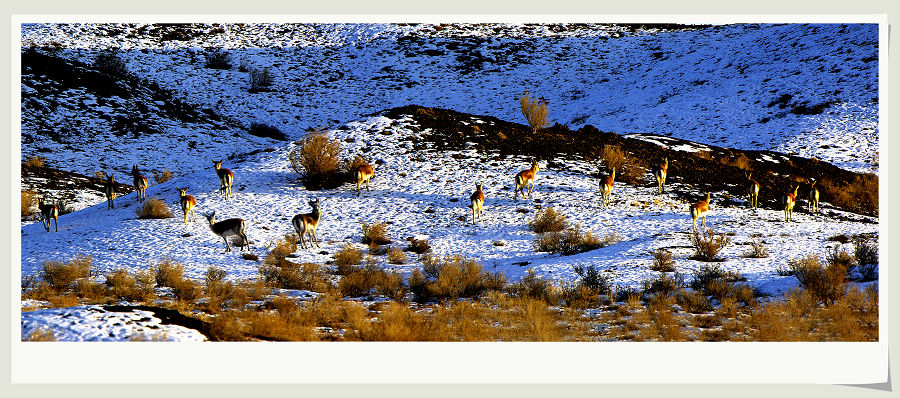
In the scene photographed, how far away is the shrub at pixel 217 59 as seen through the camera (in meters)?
43.6

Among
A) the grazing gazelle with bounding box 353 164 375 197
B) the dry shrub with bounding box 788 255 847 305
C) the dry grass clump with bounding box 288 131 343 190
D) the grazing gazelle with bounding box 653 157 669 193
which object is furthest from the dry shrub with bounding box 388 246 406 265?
the grazing gazelle with bounding box 653 157 669 193

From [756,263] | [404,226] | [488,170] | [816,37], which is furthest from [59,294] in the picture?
[816,37]

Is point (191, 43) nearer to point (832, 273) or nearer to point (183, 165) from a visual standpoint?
point (183, 165)

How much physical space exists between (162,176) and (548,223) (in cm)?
1736

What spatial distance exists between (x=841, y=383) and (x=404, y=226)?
11.0 metres

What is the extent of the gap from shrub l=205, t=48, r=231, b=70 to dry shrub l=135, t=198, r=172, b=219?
2991 cm

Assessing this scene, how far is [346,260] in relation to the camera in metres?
13.9

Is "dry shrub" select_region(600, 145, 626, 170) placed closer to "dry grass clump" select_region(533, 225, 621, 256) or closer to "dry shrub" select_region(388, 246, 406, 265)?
"dry grass clump" select_region(533, 225, 621, 256)

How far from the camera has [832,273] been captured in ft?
35.6

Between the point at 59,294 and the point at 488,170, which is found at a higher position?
the point at 488,170

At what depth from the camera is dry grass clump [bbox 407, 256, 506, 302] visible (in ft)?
39.2

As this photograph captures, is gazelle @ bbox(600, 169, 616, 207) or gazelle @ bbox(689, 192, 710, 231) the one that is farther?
gazelle @ bbox(600, 169, 616, 207)

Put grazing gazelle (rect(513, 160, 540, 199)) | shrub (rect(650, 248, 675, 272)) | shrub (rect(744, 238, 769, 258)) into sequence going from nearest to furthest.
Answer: shrub (rect(650, 248, 675, 272)) → shrub (rect(744, 238, 769, 258)) → grazing gazelle (rect(513, 160, 540, 199))

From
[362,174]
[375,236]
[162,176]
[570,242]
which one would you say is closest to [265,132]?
[162,176]
